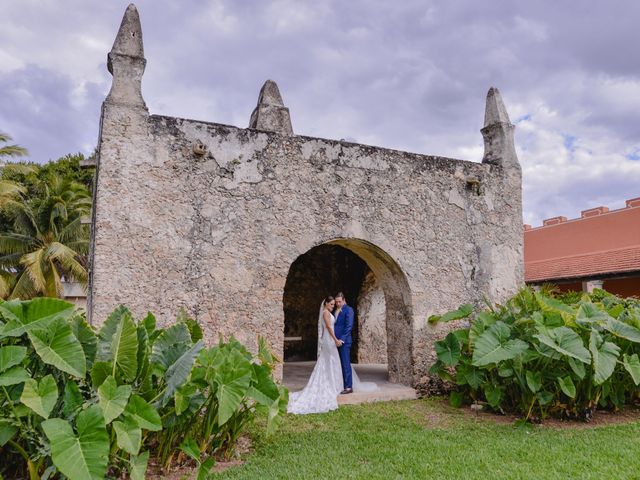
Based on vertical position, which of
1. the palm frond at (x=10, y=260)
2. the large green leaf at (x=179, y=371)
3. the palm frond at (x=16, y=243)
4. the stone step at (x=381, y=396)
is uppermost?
the palm frond at (x=16, y=243)

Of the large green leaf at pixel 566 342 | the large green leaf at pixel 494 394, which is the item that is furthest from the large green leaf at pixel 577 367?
the large green leaf at pixel 494 394

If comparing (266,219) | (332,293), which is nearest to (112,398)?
(266,219)

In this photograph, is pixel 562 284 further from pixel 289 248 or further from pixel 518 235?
pixel 289 248

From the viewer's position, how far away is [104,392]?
353 centimetres

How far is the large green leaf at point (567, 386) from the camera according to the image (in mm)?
5453

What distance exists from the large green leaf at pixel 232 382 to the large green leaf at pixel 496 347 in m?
2.47

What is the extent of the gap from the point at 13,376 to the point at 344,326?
14.4ft

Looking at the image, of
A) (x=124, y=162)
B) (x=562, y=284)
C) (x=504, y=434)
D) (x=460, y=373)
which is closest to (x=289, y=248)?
(x=124, y=162)

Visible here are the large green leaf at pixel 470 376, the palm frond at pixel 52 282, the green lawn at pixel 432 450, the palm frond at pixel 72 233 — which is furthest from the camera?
the palm frond at pixel 72 233

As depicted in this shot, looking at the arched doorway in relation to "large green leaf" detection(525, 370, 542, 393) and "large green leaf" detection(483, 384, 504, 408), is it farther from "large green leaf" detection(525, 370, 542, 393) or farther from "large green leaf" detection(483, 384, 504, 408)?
"large green leaf" detection(525, 370, 542, 393)

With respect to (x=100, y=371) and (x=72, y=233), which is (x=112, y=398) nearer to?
(x=100, y=371)

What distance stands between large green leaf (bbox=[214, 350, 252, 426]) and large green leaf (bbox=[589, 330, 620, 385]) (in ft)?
11.3

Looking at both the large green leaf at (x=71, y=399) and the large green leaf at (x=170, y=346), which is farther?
the large green leaf at (x=170, y=346)

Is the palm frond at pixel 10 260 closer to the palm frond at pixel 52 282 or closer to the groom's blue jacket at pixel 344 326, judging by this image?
the palm frond at pixel 52 282
